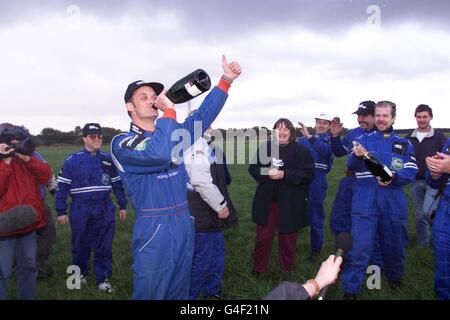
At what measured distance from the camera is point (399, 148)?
17.2 feet

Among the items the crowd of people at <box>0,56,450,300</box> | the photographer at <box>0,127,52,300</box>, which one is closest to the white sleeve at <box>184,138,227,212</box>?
the crowd of people at <box>0,56,450,300</box>

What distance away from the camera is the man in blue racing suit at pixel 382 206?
5.01 meters

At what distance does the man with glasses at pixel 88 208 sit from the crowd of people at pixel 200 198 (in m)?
0.01

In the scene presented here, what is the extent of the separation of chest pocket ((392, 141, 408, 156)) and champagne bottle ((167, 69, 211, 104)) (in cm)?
330

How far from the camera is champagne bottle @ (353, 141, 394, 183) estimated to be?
474 centimetres

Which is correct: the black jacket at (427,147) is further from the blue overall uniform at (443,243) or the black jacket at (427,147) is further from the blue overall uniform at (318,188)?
the blue overall uniform at (443,243)

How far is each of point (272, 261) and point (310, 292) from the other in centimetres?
442

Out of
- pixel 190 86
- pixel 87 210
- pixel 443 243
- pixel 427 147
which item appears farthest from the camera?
pixel 427 147

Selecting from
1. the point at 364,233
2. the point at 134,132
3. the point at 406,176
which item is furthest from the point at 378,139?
the point at 134,132

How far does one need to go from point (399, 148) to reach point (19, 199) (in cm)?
481

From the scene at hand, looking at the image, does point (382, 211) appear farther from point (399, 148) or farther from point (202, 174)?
point (202, 174)

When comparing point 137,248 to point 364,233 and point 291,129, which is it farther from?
point 291,129

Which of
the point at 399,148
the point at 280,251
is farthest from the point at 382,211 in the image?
the point at 280,251

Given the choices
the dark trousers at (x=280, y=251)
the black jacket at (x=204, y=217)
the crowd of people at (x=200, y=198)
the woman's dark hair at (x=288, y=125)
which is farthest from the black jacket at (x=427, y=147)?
the black jacket at (x=204, y=217)
